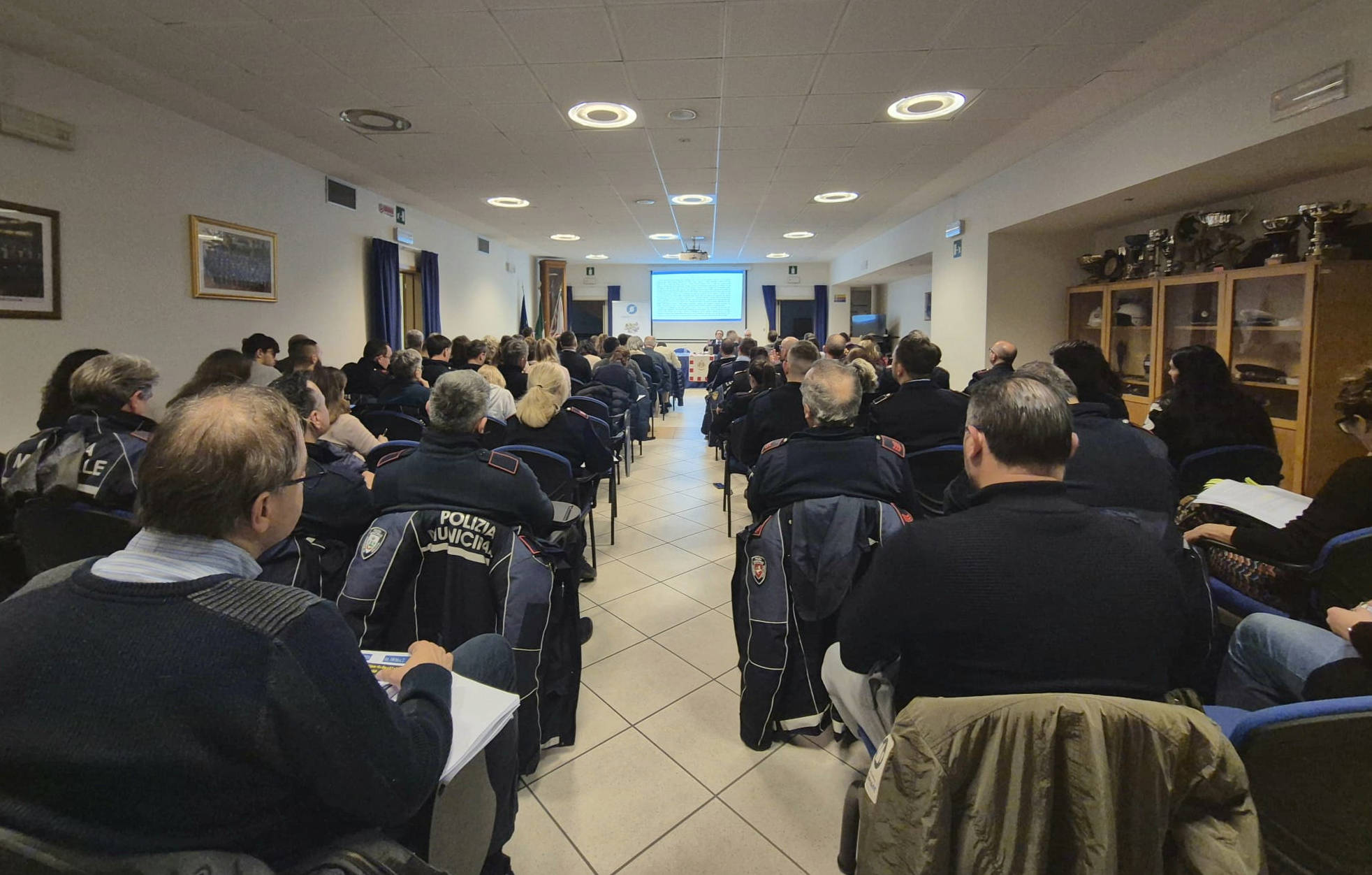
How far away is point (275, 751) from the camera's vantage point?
820 millimetres

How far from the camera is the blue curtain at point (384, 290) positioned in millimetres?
7387

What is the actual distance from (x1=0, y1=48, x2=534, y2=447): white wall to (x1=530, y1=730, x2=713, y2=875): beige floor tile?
3.94m

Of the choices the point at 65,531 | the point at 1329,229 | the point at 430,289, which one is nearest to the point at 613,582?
the point at 65,531

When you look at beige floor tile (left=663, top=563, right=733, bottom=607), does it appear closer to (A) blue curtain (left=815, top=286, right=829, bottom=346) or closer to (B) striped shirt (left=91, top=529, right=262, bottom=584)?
(B) striped shirt (left=91, top=529, right=262, bottom=584)

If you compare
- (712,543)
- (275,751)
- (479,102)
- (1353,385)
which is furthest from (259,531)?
(479,102)

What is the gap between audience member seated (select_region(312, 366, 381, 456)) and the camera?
2.93 metres

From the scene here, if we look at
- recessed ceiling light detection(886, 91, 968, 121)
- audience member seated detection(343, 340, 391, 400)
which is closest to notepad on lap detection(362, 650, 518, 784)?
audience member seated detection(343, 340, 391, 400)

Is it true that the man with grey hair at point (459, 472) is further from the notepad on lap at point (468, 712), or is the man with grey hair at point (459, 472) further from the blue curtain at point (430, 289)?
the blue curtain at point (430, 289)

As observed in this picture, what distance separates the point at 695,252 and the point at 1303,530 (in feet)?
36.7

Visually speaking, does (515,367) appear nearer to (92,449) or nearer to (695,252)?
(92,449)

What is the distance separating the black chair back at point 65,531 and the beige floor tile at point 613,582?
1.97 metres

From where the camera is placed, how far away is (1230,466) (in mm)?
2771

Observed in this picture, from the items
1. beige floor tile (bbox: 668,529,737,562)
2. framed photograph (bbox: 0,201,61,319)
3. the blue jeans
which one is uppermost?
framed photograph (bbox: 0,201,61,319)

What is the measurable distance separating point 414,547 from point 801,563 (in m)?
1.18
